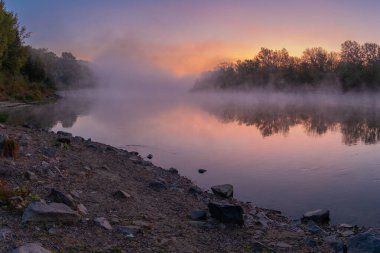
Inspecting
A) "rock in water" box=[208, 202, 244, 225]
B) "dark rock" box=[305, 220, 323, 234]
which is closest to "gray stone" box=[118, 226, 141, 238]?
"rock in water" box=[208, 202, 244, 225]

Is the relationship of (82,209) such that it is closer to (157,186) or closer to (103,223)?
(103,223)

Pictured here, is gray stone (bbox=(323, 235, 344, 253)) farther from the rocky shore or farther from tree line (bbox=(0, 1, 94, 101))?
tree line (bbox=(0, 1, 94, 101))

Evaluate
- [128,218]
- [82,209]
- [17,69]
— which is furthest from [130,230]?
[17,69]

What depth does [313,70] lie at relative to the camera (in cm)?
12669

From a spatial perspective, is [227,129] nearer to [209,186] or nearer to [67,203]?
[209,186]

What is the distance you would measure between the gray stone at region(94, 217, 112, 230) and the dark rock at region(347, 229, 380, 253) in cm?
470

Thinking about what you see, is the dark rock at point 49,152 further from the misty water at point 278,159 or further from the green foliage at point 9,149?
the misty water at point 278,159

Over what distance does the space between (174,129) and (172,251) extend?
27.9 m

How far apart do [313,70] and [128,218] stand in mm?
123318

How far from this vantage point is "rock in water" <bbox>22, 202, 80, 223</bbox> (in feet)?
27.4

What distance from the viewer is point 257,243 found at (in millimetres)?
9039

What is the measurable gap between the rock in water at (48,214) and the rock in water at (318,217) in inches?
253

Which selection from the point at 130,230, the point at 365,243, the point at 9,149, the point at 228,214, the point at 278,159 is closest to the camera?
the point at 130,230

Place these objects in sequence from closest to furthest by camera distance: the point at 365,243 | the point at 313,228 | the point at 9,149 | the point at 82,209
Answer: the point at 365,243, the point at 82,209, the point at 313,228, the point at 9,149
